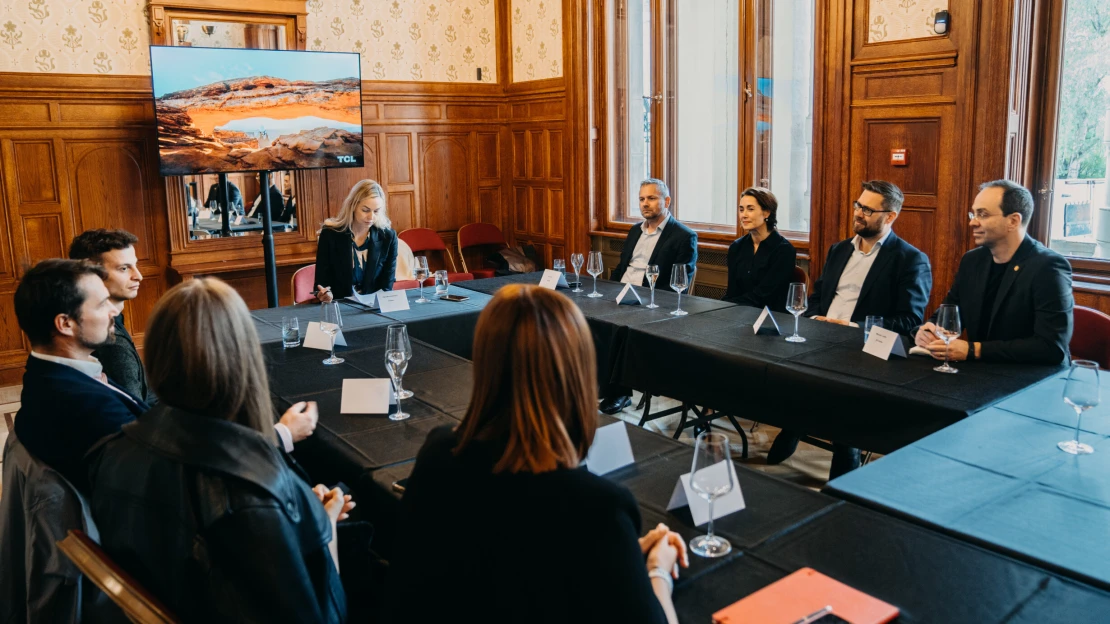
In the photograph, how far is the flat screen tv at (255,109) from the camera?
5.54 meters

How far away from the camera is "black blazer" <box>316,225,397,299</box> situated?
4.70 meters

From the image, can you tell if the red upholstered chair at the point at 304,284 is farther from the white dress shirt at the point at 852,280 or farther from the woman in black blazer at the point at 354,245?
the white dress shirt at the point at 852,280

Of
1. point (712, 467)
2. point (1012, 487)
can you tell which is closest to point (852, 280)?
point (1012, 487)

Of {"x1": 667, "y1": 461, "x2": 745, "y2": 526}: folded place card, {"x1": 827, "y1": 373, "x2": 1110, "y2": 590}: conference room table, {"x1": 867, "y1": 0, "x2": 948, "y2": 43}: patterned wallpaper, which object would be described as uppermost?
{"x1": 867, "y1": 0, "x2": 948, "y2": 43}: patterned wallpaper

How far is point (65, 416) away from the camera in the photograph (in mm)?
1868

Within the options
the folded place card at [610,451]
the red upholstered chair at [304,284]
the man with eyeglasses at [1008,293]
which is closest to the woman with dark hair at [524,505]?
the folded place card at [610,451]

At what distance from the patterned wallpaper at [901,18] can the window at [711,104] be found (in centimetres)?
58

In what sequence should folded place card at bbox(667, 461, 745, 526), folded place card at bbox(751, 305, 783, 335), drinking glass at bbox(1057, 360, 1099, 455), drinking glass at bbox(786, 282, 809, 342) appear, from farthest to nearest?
folded place card at bbox(751, 305, 783, 335)
drinking glass at bbox(786, 282, 809, 342)
drinking glass at bbox(1057, 360, 1099, 455)
folded place card at bbox(667, 461, 745, 526)

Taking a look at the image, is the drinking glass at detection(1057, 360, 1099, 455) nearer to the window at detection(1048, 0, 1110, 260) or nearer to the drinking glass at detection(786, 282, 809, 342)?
the drinking glass at detection(786, 282, 809, 342)

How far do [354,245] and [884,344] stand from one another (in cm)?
287

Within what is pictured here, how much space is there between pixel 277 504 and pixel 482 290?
3.22 meters

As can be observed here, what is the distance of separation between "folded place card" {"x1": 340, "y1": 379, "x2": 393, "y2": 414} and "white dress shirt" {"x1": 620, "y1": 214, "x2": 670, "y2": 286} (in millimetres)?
2803

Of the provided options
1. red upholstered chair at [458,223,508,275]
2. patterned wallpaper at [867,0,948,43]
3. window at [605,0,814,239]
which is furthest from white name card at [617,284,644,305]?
red upholstered chair at [458,223,508,275]

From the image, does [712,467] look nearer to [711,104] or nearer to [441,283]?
[441,283]
